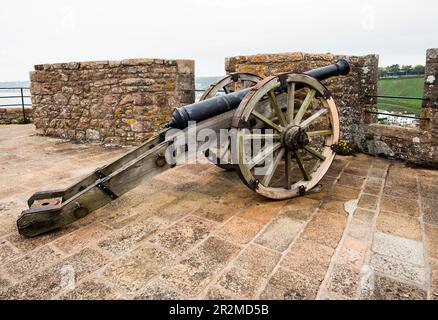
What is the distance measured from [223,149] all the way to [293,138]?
28.8 inches

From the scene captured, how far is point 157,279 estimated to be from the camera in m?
1.98

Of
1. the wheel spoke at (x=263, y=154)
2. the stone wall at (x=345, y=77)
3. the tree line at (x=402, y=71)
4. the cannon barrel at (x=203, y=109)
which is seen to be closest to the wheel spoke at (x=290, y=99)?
the wheel spoke at (x=263, y=154)

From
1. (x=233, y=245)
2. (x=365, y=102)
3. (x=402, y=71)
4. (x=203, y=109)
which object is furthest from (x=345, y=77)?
(x=402, y=71)

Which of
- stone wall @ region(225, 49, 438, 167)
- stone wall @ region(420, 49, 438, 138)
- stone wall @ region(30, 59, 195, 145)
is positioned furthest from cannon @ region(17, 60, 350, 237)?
stone wall @ region(30, 59, 195, 145)

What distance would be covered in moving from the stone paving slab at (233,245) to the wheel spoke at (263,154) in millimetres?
440

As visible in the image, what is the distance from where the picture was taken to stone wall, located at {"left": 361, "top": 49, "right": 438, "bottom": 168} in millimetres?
4188

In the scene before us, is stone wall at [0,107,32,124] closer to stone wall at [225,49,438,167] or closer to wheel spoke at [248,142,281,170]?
stone wall at [225,49,438,167]

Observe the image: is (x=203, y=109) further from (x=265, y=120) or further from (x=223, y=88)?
(x=223, y=88)

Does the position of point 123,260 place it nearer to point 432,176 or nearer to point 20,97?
point 432,176

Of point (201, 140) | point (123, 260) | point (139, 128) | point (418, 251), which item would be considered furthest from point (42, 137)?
point (418, 251)

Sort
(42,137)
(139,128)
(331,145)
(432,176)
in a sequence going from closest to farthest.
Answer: (331,145), (432,176), (139,128), (42,137)

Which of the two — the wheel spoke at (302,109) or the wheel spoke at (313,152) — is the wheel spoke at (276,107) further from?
the wheel spoke at (313,152)

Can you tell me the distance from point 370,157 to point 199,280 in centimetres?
390

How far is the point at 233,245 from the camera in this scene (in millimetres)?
2355
